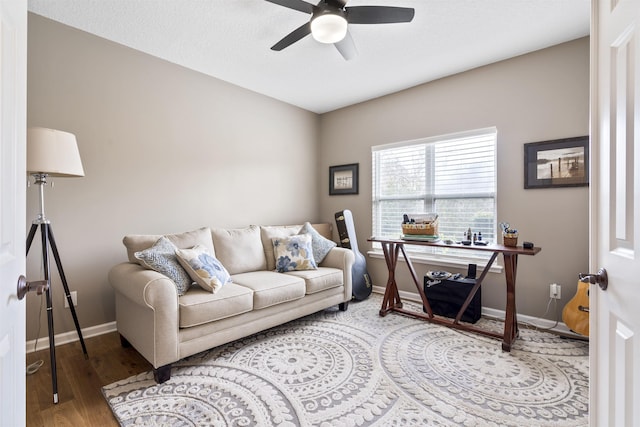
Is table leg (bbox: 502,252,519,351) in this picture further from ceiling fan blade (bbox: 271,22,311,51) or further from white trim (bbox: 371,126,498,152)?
ceiling fan blade (bbox: 271,22,311,51)

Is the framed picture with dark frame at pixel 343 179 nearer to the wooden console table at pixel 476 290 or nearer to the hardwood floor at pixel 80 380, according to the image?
the wooden console table at pixel 476 290

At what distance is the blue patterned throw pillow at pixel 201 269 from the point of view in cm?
230

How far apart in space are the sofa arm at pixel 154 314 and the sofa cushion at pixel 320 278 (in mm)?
1196

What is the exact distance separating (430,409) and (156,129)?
10.8 ft

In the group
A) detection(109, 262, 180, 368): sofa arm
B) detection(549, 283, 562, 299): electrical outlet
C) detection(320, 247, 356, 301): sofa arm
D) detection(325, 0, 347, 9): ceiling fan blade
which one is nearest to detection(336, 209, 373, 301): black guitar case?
detection(320, 247, 356, 301): sofa arm

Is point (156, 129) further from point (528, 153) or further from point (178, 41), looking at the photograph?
point (528, 153)

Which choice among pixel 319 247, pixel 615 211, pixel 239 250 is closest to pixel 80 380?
pixel 239 250

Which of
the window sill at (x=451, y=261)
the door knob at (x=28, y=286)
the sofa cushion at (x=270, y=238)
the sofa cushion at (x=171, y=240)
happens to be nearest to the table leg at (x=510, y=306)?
the window sill at (x=451, y=261)

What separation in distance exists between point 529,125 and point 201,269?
3275 mm

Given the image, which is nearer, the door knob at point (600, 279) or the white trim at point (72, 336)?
the door knob at point (600, 279)

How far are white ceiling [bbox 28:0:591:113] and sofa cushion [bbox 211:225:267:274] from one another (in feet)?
5.81

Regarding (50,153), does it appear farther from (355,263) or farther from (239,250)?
(355,263)

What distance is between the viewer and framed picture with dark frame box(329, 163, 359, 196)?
4336 mm
